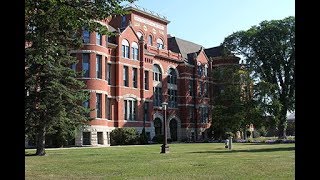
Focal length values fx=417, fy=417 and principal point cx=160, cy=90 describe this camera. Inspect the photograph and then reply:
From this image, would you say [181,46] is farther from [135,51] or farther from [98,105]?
[98,105]

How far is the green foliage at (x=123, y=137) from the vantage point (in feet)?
158

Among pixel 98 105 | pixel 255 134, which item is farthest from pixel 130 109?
pixel 255 134

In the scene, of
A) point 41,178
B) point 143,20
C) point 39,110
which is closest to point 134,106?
point 143,20

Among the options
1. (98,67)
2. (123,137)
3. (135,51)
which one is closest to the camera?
(98,67)

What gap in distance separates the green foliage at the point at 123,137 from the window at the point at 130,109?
14.9 ft

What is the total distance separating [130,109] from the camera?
54.7 m

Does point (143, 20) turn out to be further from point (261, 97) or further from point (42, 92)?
point (42, 92)

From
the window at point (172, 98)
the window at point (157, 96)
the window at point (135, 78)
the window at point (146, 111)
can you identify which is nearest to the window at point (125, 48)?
the window at point (135, 78)

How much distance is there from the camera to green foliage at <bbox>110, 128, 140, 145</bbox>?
4828 centimetres

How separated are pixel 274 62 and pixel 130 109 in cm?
2211

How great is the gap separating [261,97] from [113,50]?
2137cm

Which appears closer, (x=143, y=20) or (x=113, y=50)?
(x=113, y=50)

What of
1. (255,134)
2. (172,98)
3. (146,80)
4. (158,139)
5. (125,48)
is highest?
(125,48)
